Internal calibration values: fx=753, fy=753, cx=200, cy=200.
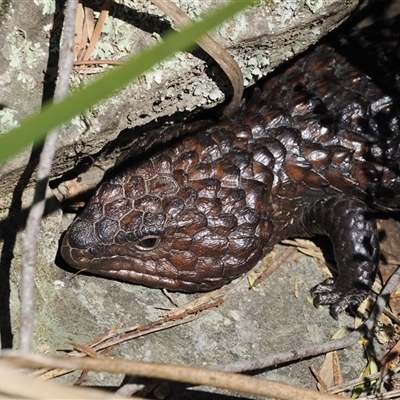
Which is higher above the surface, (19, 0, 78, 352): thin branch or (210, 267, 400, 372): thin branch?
(19, 0, 78, 352): thin branch

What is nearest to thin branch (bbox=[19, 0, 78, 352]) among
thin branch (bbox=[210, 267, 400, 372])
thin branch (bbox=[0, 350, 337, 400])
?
thin branch (bbox=[0, 350, 337, 400])

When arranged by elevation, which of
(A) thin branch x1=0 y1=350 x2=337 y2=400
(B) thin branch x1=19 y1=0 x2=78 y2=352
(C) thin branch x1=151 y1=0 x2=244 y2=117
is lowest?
(A) thin branch x1=0 y1=350 x2=337 y2=400

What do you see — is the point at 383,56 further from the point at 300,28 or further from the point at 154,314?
the point at 154,314

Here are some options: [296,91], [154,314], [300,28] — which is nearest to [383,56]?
[296,91]

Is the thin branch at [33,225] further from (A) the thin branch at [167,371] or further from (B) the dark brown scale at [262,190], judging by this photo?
(B) the dark brown scale at [262,190]

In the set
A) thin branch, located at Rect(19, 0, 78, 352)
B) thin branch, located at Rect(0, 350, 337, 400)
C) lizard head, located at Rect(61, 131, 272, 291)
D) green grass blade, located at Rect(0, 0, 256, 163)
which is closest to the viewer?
green grass blade, located at Rect(0, 0, 256, 163)

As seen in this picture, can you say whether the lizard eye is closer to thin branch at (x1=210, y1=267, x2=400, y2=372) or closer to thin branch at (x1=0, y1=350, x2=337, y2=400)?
thin branch at (x1=210, y1=267, x2=400, y2=372)

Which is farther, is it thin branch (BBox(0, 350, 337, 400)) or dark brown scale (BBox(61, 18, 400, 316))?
dark brown scale (BBox(61, 18, 400, 316))

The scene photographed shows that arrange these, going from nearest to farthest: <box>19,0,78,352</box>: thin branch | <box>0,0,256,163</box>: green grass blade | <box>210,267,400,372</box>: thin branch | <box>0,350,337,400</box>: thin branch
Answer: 1. <box>0,0,256,163</box>: green grass blade
2. <box>0,350,337,400</box>: thin branch
3. <box>19,0,78,352</box>: thin branch
4. <box>210,267,400,372</box>: thin branch

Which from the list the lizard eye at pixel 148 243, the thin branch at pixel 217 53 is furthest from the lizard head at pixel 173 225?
the thin branch at pixel 217 53
